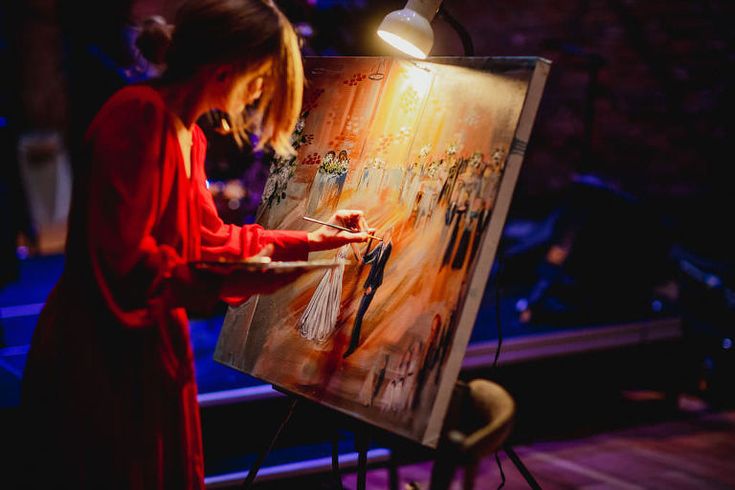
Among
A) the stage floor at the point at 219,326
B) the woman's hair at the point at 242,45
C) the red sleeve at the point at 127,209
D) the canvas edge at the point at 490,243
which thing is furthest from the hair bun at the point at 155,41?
the stage floor at the point at 219,326

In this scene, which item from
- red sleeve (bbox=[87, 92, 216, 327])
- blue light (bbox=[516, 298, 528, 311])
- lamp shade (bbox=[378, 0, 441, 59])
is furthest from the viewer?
blue light (bbox=[516, 298, 528, 311])

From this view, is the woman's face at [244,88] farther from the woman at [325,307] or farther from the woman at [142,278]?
the woman at [325,307]

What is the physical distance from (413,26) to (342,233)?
1.50 feet

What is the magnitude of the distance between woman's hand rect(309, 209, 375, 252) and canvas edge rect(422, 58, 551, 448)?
0.32 metres

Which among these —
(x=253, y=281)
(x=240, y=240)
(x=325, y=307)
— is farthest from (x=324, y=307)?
(x=253, y=281)

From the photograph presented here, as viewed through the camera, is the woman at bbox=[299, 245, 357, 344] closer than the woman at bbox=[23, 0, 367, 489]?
No

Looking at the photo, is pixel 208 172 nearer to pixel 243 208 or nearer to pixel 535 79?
pixel 243 208

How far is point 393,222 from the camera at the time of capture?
4.66 ft

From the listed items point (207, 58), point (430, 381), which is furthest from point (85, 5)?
point (430, 381)

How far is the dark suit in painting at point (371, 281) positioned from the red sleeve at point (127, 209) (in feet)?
1.40

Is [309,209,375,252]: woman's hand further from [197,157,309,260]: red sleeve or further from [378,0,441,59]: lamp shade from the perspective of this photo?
[378,0,441,59]: lamp shade

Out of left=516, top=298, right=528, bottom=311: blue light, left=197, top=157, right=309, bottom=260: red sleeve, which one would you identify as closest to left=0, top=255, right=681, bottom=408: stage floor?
left=516, top=298, right=528, bottom=311: blue light

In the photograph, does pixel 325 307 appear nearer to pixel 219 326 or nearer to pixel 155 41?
pixel 155 41

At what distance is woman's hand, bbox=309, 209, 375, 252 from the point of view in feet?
4.70
